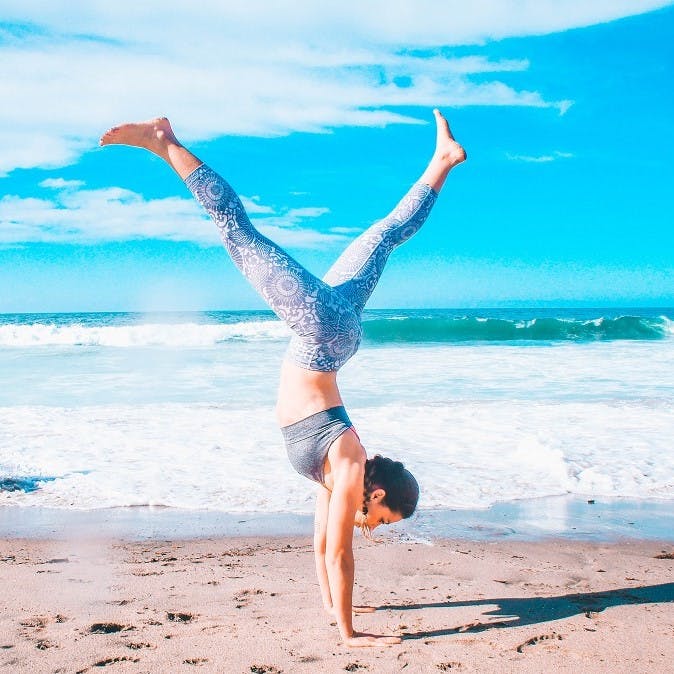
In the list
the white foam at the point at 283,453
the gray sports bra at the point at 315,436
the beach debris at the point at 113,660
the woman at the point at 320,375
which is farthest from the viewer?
the white foam at the point at 283,453

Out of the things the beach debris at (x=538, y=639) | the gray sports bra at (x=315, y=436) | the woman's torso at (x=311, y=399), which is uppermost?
the woman's torso at (x=311, y=399)

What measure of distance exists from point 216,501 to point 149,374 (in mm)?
11066

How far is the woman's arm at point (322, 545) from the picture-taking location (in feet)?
12.1

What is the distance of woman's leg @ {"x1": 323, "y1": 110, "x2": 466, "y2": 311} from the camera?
378 cm

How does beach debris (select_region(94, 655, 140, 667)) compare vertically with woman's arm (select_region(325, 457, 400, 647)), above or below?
below

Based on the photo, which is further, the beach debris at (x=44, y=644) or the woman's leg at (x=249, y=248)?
the woman's leg at (x=249, y=248)

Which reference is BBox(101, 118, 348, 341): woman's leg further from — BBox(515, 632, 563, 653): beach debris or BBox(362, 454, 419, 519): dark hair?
BBox(515, 632, 563, 653): beach debris

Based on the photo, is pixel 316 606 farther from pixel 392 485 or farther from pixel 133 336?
pixel 133 336

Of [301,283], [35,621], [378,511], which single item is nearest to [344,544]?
[378,511]

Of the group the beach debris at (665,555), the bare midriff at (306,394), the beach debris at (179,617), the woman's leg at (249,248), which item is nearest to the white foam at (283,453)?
the beach debris at (665,555)

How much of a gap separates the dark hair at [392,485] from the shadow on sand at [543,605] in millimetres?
653

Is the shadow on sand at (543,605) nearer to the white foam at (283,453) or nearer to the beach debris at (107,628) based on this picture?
the beach debris at (107,628)

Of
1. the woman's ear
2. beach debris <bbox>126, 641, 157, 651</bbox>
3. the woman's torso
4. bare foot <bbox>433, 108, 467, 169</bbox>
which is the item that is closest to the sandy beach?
beach debris <bbox>126, 641, 157, 651</bbox>

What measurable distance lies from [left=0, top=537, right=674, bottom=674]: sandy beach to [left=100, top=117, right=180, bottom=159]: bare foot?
2433mm
